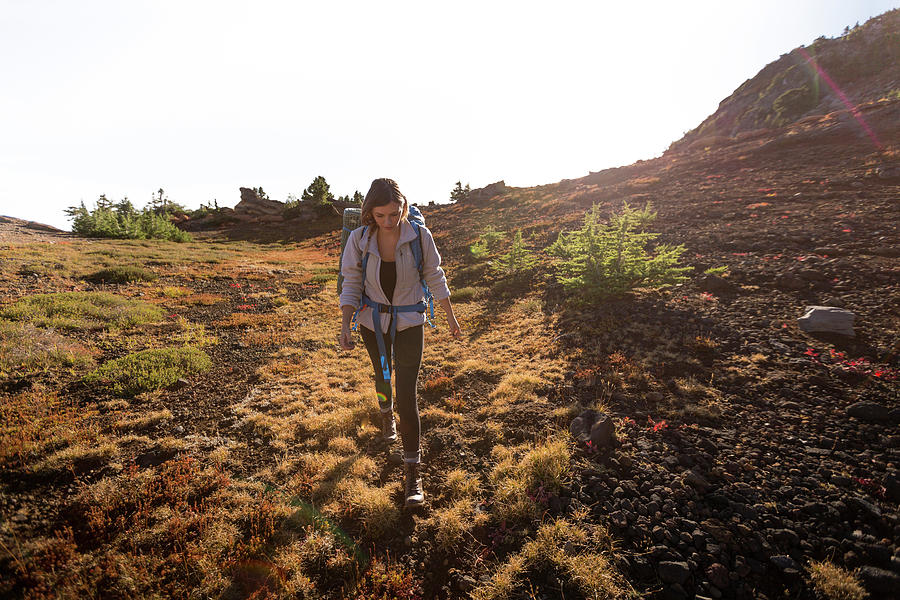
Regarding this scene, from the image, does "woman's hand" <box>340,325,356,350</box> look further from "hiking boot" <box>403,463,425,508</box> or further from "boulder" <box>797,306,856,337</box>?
"boulder" <box>797,306,856,337</box>

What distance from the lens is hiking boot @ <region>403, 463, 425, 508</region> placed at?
3.80 m

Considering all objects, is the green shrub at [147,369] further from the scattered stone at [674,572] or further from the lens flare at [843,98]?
the lens flare at [843,98]

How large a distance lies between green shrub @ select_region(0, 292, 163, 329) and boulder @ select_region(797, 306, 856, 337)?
52.2 ft

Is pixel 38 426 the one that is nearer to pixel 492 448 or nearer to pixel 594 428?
pixel 492 448

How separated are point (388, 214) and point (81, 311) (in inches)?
450

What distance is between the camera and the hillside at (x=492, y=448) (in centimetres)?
292

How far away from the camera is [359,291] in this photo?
3.55 metres

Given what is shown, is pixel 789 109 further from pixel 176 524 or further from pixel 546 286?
pixel 176 524

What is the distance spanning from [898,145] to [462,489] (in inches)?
1136

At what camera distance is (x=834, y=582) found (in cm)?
245

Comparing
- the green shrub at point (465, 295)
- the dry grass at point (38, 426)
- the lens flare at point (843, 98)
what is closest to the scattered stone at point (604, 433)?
the dry grass at point (38, 426)

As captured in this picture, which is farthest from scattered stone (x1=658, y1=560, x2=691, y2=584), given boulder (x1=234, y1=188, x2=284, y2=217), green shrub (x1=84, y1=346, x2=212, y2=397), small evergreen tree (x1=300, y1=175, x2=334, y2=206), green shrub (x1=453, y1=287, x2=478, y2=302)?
boulder (x1=234, y1=188, x2=284, y2=217)

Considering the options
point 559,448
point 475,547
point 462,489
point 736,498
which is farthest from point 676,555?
point 462,489

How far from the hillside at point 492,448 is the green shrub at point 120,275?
139 inches
